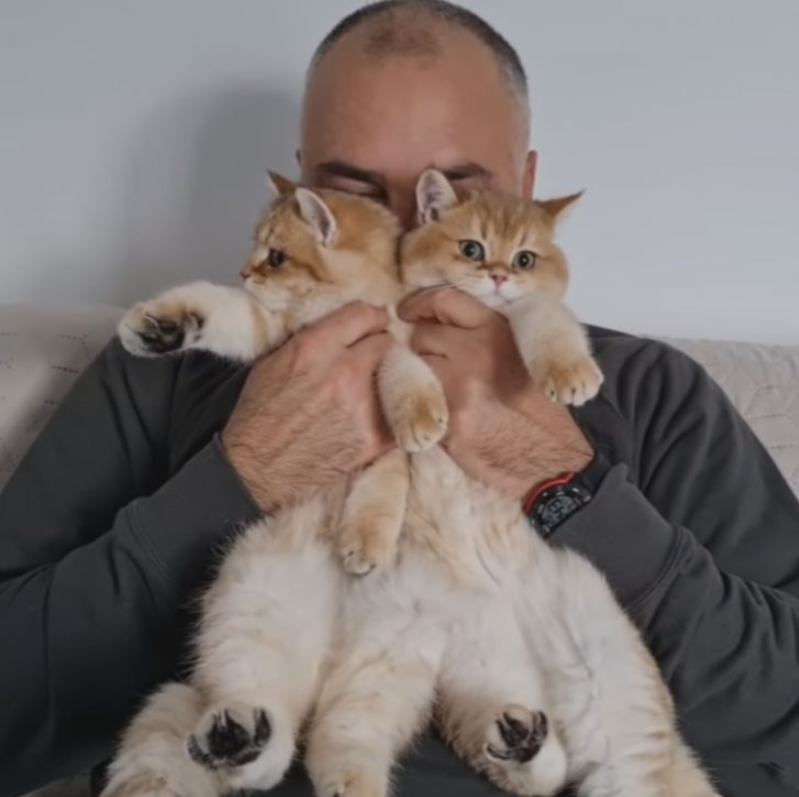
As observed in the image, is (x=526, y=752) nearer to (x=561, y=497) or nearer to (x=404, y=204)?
(x=561, y=497)

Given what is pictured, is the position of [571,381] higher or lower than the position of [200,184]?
higher

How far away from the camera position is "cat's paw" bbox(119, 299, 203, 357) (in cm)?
122

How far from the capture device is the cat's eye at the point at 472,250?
52.7 inches

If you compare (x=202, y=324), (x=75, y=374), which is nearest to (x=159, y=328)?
(x=202, y=324)

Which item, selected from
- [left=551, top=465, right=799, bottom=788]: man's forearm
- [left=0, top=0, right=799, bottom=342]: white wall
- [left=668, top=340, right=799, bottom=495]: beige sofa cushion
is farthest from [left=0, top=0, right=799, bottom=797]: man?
[left=0, top=0, right=799, bottom=342]: white wall

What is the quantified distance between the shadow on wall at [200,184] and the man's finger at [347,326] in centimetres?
77

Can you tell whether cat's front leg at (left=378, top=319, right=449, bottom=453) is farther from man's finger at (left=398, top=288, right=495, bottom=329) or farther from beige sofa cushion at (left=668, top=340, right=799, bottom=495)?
beige sofa cushion at (left=668, top=340, right=799, bottom=495)

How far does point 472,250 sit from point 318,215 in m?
0.21

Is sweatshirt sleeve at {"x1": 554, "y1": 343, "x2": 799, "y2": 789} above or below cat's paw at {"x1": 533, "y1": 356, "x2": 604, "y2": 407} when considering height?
below

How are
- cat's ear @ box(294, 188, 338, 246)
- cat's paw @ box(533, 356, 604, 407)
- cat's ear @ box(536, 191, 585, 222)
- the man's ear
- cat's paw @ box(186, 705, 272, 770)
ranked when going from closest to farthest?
cat's paw @ box(186, 705, 272, 770) < cat's paw @ box(533, 356, 604, 407) < cat's ear @ box(294, 188, 338, 246) < cat's ear @ box(536, 191, 585, 222) < the man's ear

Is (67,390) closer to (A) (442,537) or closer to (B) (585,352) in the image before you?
(A) (442,537)

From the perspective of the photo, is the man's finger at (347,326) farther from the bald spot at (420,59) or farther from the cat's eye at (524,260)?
the bald spot at (420,59)

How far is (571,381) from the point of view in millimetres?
1083

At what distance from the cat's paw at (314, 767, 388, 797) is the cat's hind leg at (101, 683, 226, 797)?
0.11 metres
